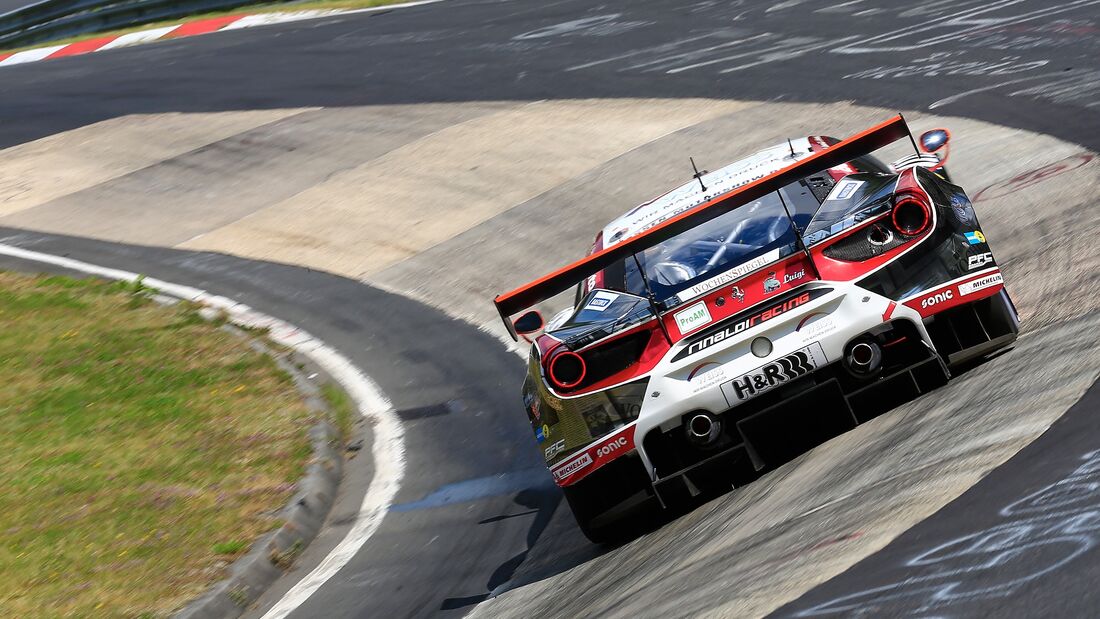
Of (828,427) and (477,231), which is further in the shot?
(477,231)

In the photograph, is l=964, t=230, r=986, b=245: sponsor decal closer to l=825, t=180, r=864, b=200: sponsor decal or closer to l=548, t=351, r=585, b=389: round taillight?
l=825, t=180, r=864, b=200: sponsor decal

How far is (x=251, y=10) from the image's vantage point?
28.9 metres

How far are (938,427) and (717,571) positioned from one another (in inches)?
44.6

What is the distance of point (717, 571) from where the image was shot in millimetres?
4695

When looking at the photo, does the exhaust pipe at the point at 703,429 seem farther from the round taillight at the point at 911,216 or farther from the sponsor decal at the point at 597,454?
the round taillight at the point at 911,216

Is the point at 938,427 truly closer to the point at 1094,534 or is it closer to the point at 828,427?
the point at 828,427

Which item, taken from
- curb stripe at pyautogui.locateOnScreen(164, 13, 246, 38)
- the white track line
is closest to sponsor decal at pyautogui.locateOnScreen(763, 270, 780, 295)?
the white track line

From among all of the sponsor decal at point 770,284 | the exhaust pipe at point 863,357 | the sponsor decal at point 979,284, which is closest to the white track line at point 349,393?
the sponsor decal at point 770,284

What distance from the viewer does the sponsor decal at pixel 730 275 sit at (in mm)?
5789

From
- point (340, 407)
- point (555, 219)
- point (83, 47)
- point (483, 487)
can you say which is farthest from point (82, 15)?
point (483, 487)

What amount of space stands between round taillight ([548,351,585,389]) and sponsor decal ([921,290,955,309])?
4.89ft

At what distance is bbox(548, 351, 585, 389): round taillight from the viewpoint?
5.82 m

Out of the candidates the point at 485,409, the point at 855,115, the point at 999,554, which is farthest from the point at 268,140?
the point at 999,554

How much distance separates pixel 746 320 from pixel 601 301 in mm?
889
